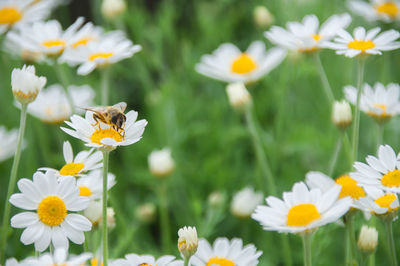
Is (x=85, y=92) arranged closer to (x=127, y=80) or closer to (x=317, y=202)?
(x=127, y=80)

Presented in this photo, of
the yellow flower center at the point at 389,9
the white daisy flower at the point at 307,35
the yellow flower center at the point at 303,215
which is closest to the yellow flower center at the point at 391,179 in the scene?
the yellow flower center at the point at 303,215

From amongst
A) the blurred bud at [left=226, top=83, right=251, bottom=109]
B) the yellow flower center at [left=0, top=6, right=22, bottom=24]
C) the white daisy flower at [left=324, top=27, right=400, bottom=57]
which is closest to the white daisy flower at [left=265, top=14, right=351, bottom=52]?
the white daisy flower at [left=324, top=27, right=400, bottom=57]

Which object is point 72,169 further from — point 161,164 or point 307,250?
point 161,164

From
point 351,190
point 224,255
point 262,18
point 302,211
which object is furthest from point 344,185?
point 262,18

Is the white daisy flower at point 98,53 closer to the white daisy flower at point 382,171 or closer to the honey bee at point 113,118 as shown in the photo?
the honey bee at point 113,118

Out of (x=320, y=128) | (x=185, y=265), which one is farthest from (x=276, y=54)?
(x=185, y=265)

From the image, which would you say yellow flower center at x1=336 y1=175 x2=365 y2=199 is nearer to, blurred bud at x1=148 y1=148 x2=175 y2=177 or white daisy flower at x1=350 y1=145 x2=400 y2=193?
white daisy flower at x1=350 y1=145 x2=400 y2=193
